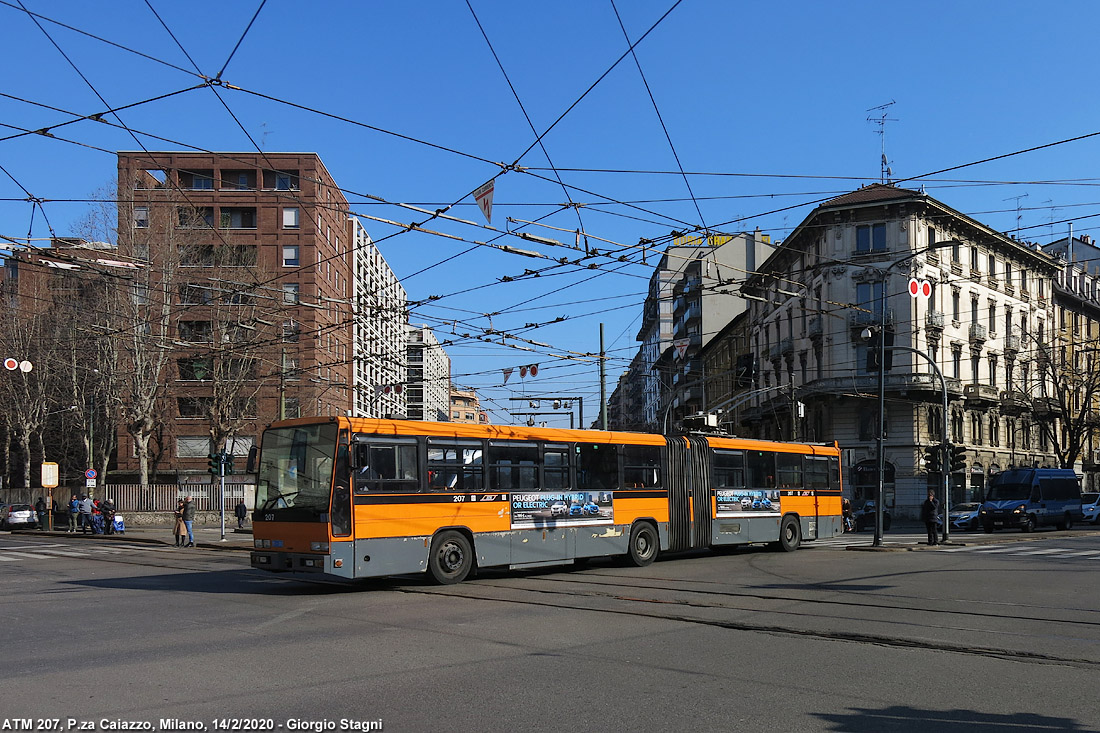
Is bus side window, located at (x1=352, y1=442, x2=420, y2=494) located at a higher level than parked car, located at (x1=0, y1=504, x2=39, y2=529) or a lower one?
higher

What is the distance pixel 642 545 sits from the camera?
19953 mm

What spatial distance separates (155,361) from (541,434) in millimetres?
32242

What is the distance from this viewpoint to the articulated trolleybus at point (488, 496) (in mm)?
14805

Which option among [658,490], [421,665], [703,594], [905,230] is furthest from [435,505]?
[905,230]

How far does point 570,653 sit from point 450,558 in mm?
7405

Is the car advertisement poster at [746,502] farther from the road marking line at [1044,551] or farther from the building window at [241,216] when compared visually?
the building window at [241,216]

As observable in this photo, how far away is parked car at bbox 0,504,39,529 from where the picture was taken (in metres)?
44.5

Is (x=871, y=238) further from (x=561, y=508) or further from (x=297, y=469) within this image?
(x=297, y=469)

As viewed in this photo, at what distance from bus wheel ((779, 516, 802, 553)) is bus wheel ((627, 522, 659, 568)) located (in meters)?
4.99

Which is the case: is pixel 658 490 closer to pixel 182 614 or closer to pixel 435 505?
pixel 435 505

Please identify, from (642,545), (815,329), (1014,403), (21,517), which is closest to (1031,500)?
(815,329)

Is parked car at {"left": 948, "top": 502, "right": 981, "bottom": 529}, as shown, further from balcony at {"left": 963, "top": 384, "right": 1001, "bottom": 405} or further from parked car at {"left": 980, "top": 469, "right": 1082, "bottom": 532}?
balcony at {"left": 963, "top": 384, "right": 1001, "bottom": 405}

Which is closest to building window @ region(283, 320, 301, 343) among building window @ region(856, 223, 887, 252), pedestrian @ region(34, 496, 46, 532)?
pedestrian @ region(34, 496, 46, 532)

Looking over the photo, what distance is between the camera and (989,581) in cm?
1599
